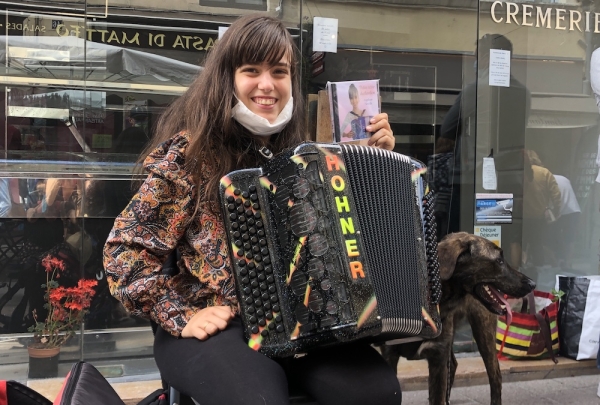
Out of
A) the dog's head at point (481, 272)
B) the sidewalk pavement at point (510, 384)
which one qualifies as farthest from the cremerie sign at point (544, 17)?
the dog's head at point (481, 272)

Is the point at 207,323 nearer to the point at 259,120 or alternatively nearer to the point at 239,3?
the point at 259,120

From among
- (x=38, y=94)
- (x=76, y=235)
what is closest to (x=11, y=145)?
(x=38, y=94)

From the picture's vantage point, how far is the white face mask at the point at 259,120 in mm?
1983

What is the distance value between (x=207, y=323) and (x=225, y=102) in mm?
705

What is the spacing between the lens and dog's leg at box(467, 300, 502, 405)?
136 inches

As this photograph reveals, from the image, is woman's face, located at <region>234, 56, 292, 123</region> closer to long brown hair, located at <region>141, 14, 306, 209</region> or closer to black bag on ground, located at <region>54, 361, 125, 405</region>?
long brown hair, located at <region>141, 14, 306, 209</region>

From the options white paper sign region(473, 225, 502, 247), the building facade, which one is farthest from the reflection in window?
white paper sign region(473, 225, 502, 247)

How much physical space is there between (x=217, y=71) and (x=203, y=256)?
1.99 ft

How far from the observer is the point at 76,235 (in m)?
4.41

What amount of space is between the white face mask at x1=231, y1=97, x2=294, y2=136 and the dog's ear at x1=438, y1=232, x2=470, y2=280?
3.99 feet

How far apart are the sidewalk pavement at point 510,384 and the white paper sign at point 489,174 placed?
1.49 m

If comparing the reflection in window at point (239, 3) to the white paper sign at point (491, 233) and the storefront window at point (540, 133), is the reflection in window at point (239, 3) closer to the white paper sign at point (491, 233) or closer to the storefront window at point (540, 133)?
the storefront window at point (540, 133)

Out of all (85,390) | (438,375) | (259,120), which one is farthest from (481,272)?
(85,390)

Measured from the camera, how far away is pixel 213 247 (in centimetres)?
192
